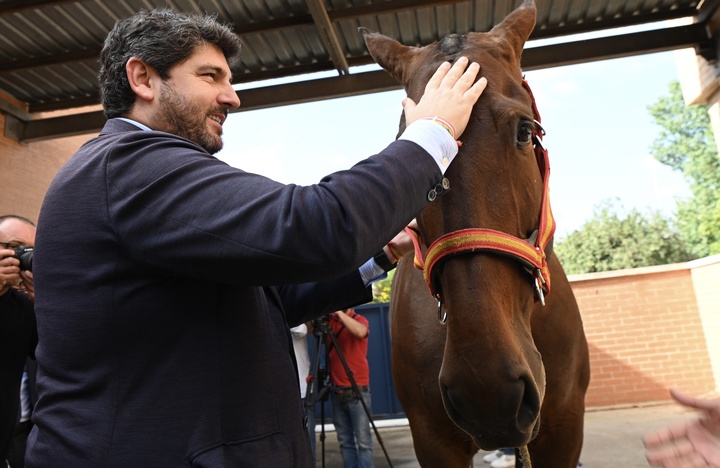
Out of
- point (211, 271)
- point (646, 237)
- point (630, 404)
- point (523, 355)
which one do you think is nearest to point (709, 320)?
point (630, 404)

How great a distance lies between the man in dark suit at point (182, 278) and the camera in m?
1.11

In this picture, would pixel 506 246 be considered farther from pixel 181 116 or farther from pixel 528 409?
pixel 181 116

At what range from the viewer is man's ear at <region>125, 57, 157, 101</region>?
1.47m

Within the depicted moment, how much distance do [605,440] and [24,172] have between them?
8.30m

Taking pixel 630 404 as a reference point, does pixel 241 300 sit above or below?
above

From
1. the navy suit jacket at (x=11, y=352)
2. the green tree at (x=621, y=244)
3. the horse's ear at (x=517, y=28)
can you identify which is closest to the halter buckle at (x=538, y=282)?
the horse's ear at (x=517, y=28)

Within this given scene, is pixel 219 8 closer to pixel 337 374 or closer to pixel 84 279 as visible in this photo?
pixel 337 374

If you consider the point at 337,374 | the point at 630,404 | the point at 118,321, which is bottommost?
the point at 630,404

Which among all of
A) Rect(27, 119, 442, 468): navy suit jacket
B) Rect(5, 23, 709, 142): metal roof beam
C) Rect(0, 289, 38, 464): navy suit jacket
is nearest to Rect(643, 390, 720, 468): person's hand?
Rect(27, 119, 442, 468): navy suit jacket

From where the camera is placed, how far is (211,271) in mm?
1145

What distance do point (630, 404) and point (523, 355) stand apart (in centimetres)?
888

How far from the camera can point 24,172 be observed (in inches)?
297

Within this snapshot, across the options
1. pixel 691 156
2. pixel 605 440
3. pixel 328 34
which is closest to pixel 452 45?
pixel 328 34

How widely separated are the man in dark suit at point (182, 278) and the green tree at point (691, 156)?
89.9 feet
